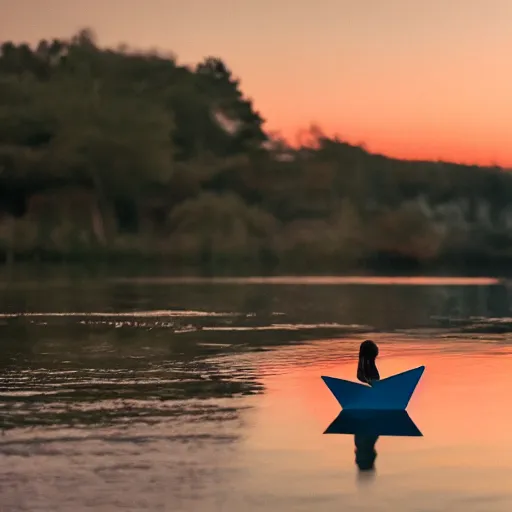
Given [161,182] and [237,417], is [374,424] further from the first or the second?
[161,182]

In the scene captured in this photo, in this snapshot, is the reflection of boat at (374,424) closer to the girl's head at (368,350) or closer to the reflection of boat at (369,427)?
the reflection of boat at (369,427)

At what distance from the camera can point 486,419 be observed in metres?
19.4

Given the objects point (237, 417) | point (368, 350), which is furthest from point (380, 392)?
point (237, 417)

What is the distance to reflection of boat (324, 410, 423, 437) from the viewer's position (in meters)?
18.2

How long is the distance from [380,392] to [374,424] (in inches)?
24.7

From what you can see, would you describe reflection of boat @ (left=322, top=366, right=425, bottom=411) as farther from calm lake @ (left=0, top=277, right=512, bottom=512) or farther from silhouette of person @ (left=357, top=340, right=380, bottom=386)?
calm lake @ (left=0, top=277, right=512, bottom=512)

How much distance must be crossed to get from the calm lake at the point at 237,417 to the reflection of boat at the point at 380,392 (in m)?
0.50

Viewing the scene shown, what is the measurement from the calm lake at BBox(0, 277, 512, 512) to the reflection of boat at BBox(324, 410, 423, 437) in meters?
0.25

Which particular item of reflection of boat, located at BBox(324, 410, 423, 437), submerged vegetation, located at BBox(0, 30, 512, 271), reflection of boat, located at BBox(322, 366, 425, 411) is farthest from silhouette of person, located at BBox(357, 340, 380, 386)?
submerged vegetation, located at BBox(0, 30, 512, 271)

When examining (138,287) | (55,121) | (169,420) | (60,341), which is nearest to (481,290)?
(138,287)

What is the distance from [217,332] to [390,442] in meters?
20.5

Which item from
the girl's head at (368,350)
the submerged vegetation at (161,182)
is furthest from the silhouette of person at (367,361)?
the submerged vegetation at (161,182)

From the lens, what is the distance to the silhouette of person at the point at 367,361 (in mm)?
18438

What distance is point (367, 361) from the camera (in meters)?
18.7
